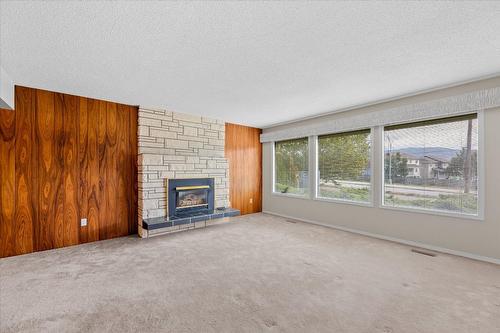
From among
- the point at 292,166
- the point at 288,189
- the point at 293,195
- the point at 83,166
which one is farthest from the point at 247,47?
the point at 288,189

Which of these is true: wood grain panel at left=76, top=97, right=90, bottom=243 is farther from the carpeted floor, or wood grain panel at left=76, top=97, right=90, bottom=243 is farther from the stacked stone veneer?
the stacked stone veneer

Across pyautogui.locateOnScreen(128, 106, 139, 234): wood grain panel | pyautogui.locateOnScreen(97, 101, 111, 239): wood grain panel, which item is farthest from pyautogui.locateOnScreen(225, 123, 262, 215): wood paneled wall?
pyautogui.locateOnScreen(97, 101, 111, 239): wood grain panel

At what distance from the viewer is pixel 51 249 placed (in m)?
3.46

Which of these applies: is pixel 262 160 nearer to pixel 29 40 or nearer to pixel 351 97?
pixel 351 97

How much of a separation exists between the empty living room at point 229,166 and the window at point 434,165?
0.03m

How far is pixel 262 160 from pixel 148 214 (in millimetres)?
3414

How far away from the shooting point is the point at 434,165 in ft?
11.8

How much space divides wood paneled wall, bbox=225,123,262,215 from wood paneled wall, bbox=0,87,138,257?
89.4 inches

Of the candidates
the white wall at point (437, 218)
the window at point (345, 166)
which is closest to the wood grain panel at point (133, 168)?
the white wall at point (437, 218)

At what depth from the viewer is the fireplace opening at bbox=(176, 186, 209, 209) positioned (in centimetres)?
445

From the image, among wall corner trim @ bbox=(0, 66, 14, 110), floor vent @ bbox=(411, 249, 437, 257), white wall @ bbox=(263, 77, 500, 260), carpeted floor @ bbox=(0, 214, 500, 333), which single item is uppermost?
wall corner trim @ bbox=(0, 66, 14, 110)

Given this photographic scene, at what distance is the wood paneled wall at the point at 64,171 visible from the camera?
3217mm

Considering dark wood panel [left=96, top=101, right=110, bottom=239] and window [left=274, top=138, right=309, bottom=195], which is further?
window [left=274, top=138, right=309, bottom=195]

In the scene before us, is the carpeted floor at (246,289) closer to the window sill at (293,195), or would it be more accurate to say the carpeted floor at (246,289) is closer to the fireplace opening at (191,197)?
the fireplace opening at (191,197)
